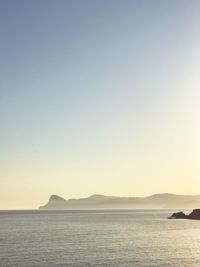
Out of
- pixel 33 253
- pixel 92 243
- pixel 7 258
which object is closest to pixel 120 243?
pixel 92 243

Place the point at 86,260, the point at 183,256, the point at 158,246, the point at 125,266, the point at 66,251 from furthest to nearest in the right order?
the point at 158,246, the point at 66,251, the point at 183,256, the point at 86,260, the point at 125,266

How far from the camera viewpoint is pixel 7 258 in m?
75.4

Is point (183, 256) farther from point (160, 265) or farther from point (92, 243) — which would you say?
point (92, 243)

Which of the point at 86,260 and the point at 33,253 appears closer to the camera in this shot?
the point at 86,260

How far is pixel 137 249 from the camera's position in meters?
88.3

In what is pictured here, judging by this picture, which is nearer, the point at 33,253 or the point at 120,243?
the point at 33,253

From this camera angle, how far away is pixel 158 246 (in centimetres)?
9494

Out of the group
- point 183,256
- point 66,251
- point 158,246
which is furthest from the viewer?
point 158,246

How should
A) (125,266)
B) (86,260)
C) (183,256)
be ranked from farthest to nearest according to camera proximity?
(183,256)
(86,260)
(125,266)

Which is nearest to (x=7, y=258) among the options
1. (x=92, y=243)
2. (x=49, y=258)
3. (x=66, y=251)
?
(x=49, y=258)

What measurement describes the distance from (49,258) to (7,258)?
687cm

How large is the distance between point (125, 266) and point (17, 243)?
130ft

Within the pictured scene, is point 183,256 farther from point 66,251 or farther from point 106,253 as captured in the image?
point 66,251

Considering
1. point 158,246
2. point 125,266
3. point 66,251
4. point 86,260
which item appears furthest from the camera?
point 158,246
